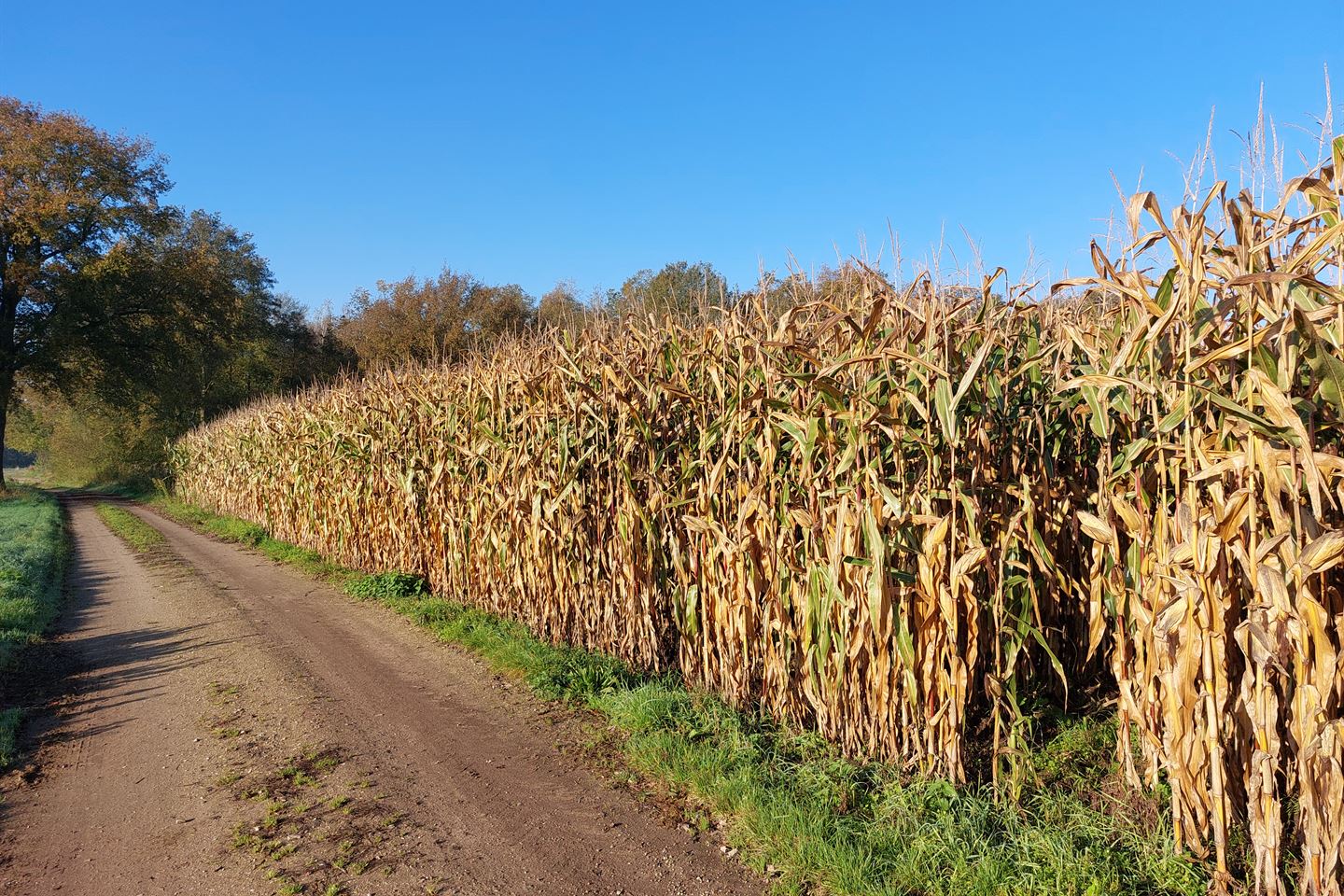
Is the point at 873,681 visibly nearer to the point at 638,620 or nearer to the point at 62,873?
the point at 638,620

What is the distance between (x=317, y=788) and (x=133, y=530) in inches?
675

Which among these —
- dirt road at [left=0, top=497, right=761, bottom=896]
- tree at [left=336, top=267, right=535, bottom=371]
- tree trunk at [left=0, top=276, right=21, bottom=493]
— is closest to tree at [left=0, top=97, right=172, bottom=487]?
tree trunk at [left=0, top=276, right=21, bottom=493]

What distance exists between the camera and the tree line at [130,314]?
97.5ft

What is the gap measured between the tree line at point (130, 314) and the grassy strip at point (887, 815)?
76.1ft

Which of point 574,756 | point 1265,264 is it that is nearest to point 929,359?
point 1265,264

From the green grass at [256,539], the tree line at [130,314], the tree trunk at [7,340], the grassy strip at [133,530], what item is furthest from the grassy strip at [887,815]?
the tree trunk at [7,340]

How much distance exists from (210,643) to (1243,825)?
7.57m

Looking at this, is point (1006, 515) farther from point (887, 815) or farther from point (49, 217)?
point (49, 217)

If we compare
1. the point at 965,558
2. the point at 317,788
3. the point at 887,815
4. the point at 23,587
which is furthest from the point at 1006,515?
the point at 23,587

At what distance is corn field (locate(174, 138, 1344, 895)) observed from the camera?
8.36ft

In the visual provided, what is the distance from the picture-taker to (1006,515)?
3.72m

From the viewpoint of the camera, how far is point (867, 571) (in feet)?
12.3

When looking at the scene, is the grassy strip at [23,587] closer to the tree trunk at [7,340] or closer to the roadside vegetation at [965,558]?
the roadside vegetation at [965,558]

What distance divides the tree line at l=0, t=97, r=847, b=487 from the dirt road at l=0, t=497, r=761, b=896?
20629 mm
